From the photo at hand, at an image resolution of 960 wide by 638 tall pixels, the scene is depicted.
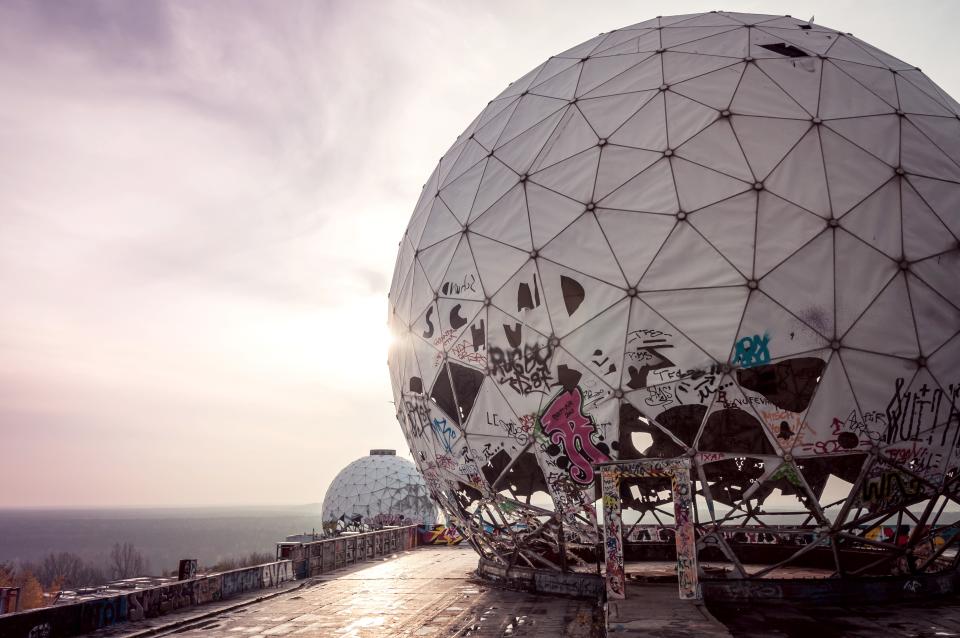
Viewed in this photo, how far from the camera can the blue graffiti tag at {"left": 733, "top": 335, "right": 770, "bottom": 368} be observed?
11.1 m

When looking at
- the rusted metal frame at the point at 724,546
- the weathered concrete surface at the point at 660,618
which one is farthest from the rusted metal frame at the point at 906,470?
the weathered concrete surface at the point at 660,618

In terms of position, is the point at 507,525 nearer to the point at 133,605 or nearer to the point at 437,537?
the point at 133,605

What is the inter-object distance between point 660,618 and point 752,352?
4830 millimetres

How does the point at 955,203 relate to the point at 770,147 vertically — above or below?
below

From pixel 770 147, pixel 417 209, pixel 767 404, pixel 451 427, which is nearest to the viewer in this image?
pixel 767 404

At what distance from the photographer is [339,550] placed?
832 inches

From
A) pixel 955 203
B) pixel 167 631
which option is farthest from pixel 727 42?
pixel 167 631

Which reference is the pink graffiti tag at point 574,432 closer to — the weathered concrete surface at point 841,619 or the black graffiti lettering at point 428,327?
the weathered concrete surface at point 841,619

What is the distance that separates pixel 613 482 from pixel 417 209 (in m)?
9.86

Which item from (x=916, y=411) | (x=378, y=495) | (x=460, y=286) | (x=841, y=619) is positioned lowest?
(x=841, y=619)

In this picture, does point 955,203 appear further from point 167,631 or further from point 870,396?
point 167,631

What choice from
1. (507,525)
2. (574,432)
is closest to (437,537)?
(507,525)

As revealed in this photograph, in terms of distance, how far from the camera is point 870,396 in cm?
1118

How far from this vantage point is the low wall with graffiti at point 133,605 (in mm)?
10594
